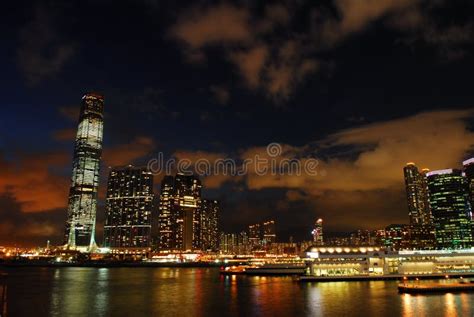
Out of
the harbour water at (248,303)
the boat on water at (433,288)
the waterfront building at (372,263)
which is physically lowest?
the harbour water at (248,303)

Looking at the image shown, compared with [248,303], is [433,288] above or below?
above

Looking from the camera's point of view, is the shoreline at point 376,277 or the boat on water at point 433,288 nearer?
the boat on water at point 433,288

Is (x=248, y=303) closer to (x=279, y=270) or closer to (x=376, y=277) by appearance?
(x=376, y=277)

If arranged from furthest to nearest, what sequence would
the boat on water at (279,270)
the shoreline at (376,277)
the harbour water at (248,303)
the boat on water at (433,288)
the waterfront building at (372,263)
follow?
1. the boat on water at (279,270)
2. the waterfront building at (372,263)
3. the shoreline at (376,277)
4. the boat on water at (433,288)
5. the harbour water at (248,303)

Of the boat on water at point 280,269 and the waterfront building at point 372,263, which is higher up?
the waterfront building at point 372,263

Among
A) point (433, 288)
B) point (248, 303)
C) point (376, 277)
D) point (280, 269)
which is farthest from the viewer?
point (280, 269)

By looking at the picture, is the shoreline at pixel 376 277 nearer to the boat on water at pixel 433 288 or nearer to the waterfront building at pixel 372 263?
the waterfront building at pixel 372 263

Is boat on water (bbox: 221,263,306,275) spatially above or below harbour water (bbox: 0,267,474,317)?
above

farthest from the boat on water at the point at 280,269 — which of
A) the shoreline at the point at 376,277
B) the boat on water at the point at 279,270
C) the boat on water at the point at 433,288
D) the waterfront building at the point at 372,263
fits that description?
the boat on water at the point at 433,288

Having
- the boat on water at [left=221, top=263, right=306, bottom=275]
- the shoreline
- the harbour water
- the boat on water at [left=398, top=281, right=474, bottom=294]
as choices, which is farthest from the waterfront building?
the boat on water at [left=221, top=263, right=306, bottom=275]

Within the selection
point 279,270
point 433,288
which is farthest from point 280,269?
point 433,288

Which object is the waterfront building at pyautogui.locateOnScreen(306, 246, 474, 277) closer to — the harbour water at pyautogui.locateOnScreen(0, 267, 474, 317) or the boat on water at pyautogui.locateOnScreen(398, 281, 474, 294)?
the harbour water at pyautogui.locateOnScreen(0, 267, 474, 317)

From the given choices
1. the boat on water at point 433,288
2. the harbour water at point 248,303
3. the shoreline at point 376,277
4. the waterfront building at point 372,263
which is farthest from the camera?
the waterfront building at point 372,263

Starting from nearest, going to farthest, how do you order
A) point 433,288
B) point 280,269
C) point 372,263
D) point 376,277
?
point 433,288 → point 376,277 → point 372,263 → point 280,269
